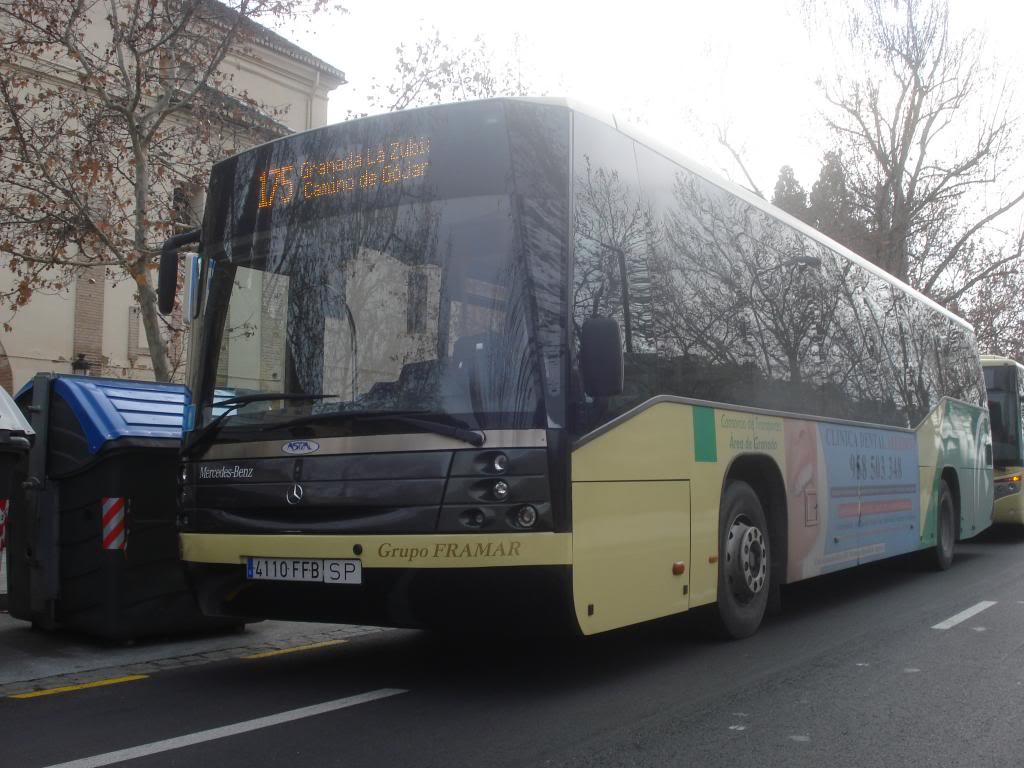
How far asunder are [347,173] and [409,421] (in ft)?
5.05

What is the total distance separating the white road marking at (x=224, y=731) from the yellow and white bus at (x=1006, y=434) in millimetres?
14492

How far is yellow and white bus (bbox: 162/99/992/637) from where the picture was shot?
5449mm

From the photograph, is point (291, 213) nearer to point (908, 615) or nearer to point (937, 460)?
point (908, 615)

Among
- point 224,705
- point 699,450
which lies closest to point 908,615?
point 699,450

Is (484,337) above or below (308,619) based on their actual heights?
above

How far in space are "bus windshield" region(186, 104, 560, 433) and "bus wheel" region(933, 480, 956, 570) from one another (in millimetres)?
8707

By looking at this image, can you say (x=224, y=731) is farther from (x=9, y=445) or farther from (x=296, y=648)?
(x=296, y=648)

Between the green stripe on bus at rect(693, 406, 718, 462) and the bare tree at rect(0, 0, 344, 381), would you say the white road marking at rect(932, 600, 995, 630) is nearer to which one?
the green stripe on bus at rect(693, 406, 718, 462)

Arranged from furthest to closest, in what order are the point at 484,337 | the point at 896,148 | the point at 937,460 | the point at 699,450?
the point at 896,148 → the point at 937,460 → the point at 699,450 → the point at 484,337

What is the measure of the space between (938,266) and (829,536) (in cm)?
2676

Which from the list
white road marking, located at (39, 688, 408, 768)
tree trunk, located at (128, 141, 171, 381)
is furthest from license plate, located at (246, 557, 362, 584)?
tree trunk, located at (128, 141, 171, 381)

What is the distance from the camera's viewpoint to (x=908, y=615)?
9.05 meters

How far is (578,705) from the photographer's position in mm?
5609

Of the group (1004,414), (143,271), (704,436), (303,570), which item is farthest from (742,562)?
(1004,414)
